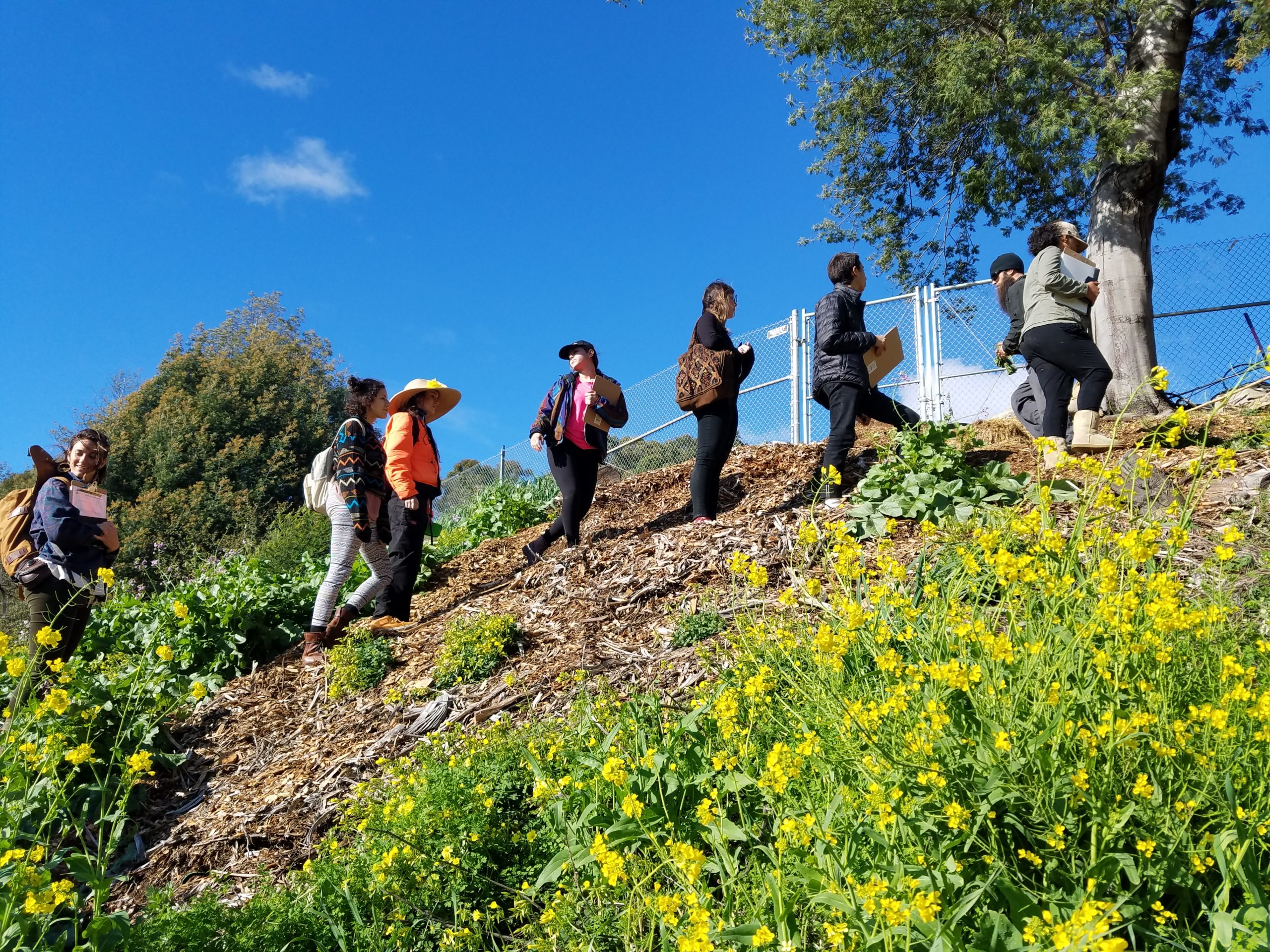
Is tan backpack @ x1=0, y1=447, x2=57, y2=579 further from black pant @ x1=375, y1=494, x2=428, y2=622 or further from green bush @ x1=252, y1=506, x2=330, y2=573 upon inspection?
green bush @ x1=252, y1=506, x2=330, y2=573

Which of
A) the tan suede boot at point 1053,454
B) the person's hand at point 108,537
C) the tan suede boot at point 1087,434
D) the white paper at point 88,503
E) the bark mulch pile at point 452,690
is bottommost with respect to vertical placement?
the bark mulch pile at point 452,690

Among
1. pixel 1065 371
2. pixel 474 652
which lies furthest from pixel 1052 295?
pixel 474 652

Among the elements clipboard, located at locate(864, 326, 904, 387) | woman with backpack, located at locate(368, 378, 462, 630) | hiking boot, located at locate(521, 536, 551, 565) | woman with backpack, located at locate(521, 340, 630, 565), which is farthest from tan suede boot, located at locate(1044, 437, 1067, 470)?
woman with backpack, located at locate(368, 378, 462, 630)

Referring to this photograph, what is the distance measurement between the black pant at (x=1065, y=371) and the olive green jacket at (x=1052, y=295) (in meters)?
0.05

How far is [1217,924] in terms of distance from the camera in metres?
1.76

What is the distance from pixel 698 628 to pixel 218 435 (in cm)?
2040

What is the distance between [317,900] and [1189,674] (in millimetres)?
2801

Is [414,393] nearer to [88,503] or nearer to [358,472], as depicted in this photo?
[358,472]

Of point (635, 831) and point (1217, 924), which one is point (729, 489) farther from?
point (1217, 924)

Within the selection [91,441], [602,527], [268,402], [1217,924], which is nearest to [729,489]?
[602,527]

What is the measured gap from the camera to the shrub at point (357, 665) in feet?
17.3

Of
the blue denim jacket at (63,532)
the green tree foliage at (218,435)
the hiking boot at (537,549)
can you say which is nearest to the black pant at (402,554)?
the hiking boot at (537,549)

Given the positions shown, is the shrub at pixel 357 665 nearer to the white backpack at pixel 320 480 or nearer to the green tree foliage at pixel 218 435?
the white backpack at pixel 320 480

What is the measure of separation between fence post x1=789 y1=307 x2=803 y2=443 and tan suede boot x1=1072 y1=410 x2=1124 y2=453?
4281 millimetres
